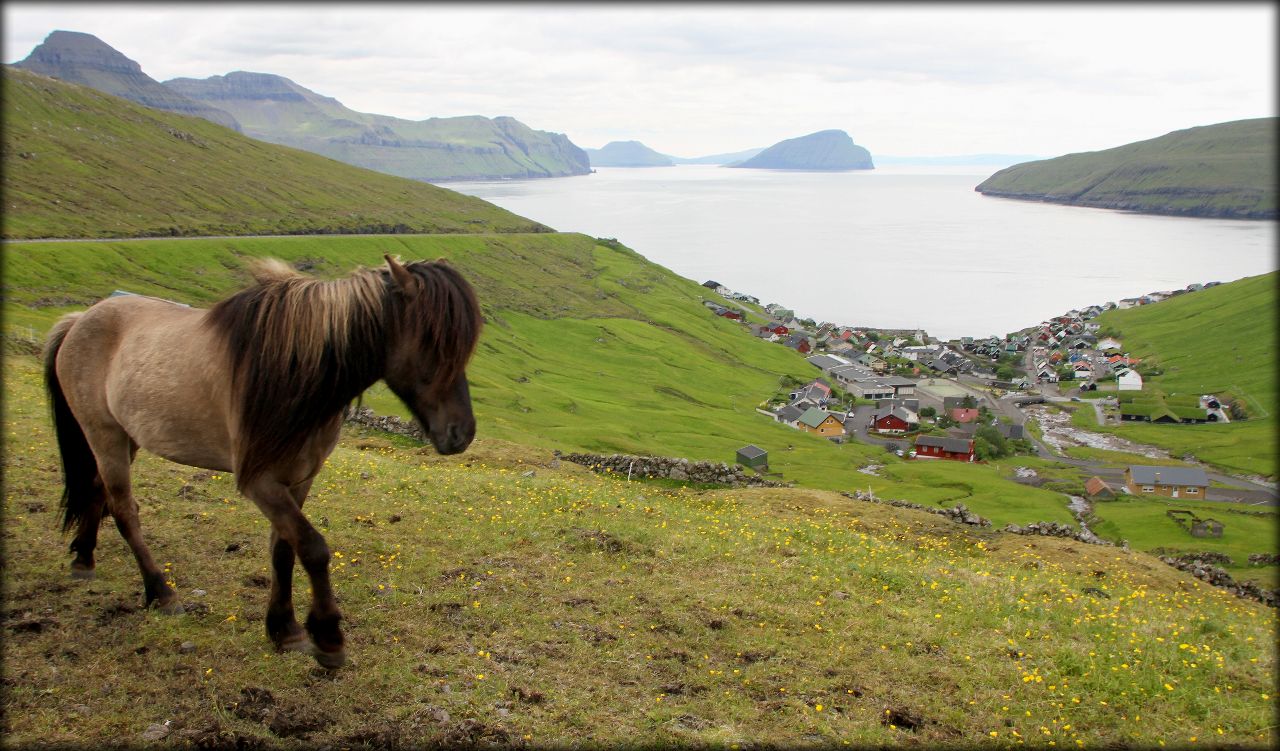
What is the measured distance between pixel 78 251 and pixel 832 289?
14912 centimetres

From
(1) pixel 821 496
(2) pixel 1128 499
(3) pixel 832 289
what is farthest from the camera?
(3) pixel 832 289

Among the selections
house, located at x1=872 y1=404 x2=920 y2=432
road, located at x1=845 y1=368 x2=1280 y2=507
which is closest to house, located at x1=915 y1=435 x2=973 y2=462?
road, located at x1=845 y1=368 x2=1280 y2=507

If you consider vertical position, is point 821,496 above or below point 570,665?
below

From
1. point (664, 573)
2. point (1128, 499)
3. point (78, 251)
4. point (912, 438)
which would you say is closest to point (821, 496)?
point (664, 573)

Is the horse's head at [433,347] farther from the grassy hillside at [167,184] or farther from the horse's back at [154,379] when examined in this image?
the grassy hillside at [167,184]

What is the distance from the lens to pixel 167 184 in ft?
408

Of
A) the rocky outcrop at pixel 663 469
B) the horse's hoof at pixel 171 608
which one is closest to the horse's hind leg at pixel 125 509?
the horse's hoof at pixel 171 608

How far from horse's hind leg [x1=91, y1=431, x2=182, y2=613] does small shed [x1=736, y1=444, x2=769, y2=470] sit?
5686 centimetres

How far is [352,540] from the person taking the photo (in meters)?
10.5

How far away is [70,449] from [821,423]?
8748 centimetres

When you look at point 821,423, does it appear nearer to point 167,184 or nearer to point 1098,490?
point 1098,490

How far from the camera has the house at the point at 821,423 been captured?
89562 millimetres

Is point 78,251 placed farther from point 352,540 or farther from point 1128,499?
point 1128,499

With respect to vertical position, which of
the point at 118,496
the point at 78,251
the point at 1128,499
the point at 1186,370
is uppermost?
the point at 78,251
